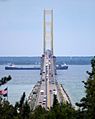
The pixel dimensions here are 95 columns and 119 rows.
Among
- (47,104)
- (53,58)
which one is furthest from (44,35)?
(47,104)

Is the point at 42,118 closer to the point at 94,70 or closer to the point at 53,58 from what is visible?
the point at 94,70

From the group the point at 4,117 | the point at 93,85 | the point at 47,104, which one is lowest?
the point at 47,104

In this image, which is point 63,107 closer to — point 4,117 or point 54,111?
point 54,111

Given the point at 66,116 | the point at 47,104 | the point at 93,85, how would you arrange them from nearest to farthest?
the point at 93,85 → the point at 66,116 → the point at 47,104

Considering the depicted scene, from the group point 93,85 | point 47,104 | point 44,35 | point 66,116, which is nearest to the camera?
point 93,85

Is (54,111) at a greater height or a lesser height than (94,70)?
lesser

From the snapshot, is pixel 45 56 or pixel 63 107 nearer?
pixel 63 107

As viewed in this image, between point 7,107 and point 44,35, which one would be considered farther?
point 44,35

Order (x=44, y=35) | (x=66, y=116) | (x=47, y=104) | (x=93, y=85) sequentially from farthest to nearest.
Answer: (x=44, y=35) < (x=47, y=104) < (x=66, y=116) < (x=93, y=85)

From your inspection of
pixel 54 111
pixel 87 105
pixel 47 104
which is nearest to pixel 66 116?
pixel 54 111
